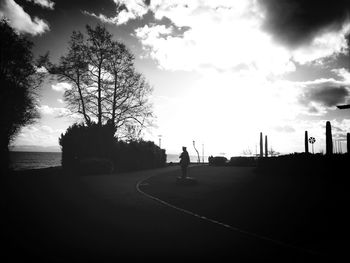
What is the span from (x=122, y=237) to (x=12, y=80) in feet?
67.2

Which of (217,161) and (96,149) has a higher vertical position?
(96,149)

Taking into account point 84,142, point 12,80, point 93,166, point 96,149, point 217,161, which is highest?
point 12,80

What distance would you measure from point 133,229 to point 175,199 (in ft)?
14.5

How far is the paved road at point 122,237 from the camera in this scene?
4.20 metres

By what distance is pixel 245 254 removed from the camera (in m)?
4.25

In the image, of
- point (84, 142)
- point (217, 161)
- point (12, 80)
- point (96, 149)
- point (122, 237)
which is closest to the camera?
point (122, 237)

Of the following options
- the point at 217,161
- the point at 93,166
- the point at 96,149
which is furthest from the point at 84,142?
the point at 217,161

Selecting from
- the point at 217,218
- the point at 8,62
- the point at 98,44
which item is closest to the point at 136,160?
the point at 98,44

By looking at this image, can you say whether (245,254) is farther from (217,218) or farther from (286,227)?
(217,218)

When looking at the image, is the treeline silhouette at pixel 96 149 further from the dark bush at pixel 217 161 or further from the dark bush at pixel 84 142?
the dark bush at pixel 217 161

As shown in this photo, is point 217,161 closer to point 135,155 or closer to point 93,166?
point 135,155

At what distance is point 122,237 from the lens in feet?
17.1

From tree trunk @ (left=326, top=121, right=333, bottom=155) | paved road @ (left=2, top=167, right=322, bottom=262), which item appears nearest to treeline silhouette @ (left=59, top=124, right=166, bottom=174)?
paved road @ (left=2, top=167, right=322, bottom=262)

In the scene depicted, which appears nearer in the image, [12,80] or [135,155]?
[12,80]
